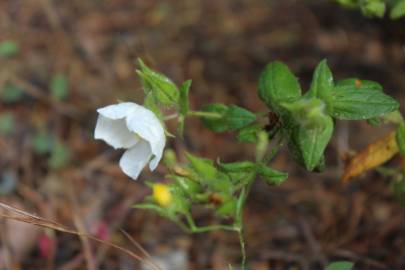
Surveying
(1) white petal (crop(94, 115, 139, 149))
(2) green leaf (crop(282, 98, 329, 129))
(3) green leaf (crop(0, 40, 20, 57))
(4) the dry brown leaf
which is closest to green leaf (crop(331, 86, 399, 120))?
(2) green leaf (crop(282, 98, 329, 129))

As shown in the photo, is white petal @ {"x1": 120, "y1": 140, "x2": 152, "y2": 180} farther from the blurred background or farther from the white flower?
the blurred background

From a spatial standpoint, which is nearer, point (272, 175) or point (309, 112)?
point (309, 112)

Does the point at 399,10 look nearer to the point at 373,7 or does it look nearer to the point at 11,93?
the point at 373,7

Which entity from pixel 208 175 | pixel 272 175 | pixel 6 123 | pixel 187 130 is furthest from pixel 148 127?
pixel 6 123

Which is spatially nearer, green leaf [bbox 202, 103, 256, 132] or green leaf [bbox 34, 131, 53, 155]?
green leaf [bbox 202, 103, 256, 132]

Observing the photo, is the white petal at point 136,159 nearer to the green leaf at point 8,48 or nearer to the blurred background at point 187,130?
the blurred background at point 187,130

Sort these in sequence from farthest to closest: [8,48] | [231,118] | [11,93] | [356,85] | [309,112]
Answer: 1. [8,48]
2. [11,93]
3. [231,118]
4. [356,85]
5. [309,112]

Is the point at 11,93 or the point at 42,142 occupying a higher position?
the point at 11,93

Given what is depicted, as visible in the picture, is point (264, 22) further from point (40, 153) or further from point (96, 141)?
point (40, 153)
